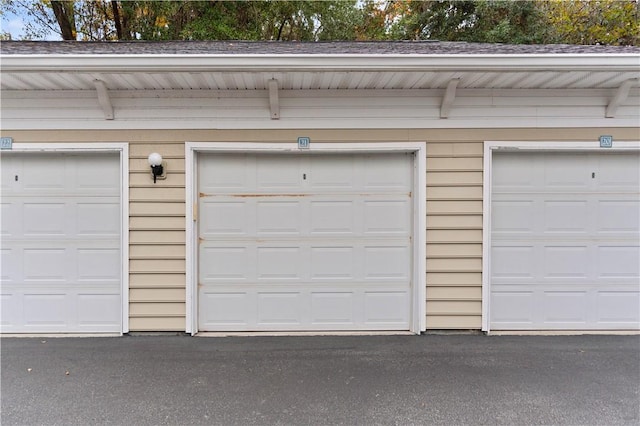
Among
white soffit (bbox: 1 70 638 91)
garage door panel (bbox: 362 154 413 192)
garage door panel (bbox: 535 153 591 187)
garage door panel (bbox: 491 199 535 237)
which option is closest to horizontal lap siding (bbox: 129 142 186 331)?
white soffit (bbox: 1 70 638 91)

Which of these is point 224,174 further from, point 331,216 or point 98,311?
A: point 98,311

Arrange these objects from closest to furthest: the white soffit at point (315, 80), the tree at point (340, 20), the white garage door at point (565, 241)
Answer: the white soffit at point (315, 80)
the white garage door at point (565, 241)
the tree at point (340, 20)

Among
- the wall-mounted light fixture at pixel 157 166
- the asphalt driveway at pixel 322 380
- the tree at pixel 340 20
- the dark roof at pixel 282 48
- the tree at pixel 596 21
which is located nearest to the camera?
the asphalt driveway at pixel 322 380

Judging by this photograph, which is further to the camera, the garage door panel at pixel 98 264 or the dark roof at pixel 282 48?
the garage door panel at pixel 98 264

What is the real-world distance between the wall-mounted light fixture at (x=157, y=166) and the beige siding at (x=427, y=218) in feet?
0.18

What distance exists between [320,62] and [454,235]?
2.12 m

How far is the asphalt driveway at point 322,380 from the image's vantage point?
2217 millimetres

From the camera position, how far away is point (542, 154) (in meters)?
3.46

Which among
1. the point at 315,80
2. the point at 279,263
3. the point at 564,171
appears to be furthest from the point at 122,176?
the point at 564,171

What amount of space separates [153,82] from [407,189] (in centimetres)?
268

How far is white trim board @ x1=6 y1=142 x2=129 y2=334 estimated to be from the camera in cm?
336

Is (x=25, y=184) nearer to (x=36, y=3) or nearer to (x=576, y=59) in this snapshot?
(x=576, y=59)

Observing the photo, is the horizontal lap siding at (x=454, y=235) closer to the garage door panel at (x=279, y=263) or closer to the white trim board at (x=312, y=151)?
the white trim board at (x=312, y=151)

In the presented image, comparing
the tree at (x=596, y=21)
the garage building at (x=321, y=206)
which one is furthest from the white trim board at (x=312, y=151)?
the tree at (x=596, y=21)
